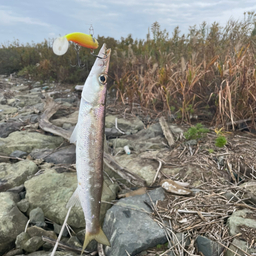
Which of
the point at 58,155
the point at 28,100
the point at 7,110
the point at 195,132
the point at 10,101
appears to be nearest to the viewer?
the point at 195,132

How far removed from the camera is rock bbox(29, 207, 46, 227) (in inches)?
107

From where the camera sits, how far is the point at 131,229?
7.74 ft

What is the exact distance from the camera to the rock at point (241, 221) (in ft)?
7.34

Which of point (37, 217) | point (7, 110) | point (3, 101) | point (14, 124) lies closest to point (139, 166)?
point (37, 217)

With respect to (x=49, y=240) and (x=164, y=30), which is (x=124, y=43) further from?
(x=49, y=240)

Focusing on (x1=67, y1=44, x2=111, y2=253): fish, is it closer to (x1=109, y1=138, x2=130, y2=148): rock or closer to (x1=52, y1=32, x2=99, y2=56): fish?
(x1=52, y1=32, x2=99, y2=56): fish

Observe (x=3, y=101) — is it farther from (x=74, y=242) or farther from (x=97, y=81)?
(x=97, y=81)

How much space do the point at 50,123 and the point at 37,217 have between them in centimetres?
264

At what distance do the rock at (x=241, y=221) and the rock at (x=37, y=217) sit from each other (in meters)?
2.16

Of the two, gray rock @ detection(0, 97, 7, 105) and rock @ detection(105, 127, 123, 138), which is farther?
gray rock @ detection(0, 97, 7, 105)

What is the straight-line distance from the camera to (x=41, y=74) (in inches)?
399

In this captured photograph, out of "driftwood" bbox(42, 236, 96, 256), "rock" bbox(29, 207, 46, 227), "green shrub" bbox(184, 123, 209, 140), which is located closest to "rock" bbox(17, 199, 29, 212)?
"rock" bbox(29, 207, 46, 227)

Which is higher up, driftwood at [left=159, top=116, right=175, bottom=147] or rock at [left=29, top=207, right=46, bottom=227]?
driftwood at [left=159, top=116, right=175, bottom=147]

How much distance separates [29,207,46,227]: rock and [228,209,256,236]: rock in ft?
7.09
